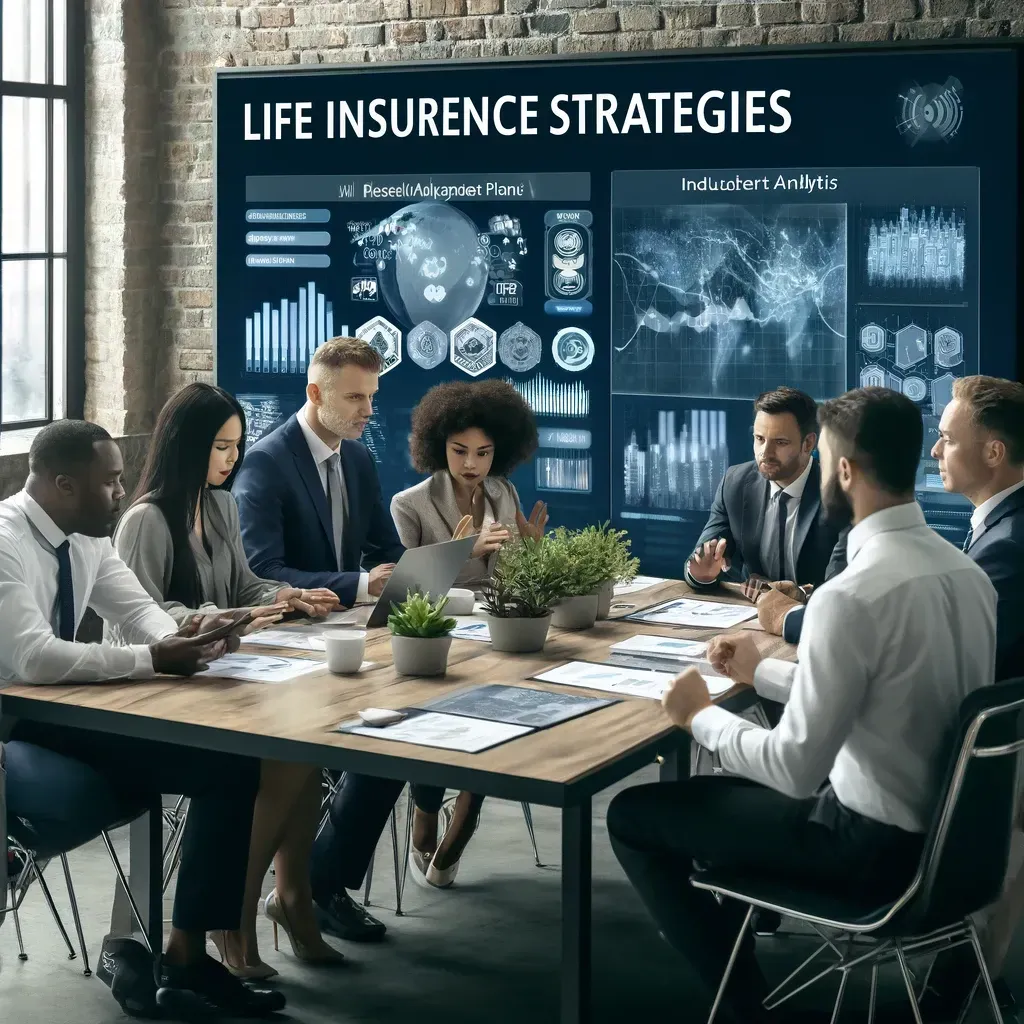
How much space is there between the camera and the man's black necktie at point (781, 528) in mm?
4848

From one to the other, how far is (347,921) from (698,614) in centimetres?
125

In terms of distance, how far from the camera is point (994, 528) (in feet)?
11.8

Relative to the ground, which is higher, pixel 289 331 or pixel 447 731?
pixel 289 331

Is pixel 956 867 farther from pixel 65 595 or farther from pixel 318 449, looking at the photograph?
pixel 318 449

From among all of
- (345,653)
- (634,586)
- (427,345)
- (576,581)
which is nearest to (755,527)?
(634,586)

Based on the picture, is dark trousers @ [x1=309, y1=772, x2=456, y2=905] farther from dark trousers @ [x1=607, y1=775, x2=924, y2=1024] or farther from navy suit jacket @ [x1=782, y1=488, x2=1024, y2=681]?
navy suit jacket @ [x1=782, y1=488, x2=1024, y2=681]

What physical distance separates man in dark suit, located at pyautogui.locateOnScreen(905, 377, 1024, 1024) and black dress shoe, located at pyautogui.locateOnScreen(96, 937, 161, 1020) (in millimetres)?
1749

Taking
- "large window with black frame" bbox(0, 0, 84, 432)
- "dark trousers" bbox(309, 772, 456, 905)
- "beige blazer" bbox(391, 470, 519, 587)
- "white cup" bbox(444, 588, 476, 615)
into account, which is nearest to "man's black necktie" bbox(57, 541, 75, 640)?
"dark trousers" bbox(309, 772, 456, 905)

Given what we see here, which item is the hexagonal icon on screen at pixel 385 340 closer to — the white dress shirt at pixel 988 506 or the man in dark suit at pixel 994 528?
the man in dark suit at pixel 994 528

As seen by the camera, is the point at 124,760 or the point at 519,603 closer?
the point at 124,760

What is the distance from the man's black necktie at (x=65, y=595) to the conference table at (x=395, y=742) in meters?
0.28

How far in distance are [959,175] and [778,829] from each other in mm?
3244

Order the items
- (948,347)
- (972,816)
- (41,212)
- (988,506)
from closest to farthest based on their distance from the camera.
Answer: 1. (972,816)
2. (988,506)
3. (948,347)
4. (41,212)

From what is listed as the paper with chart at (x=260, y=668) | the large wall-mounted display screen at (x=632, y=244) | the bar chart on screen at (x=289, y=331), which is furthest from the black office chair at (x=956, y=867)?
the bar chart on screen at (x=289, y=331)
